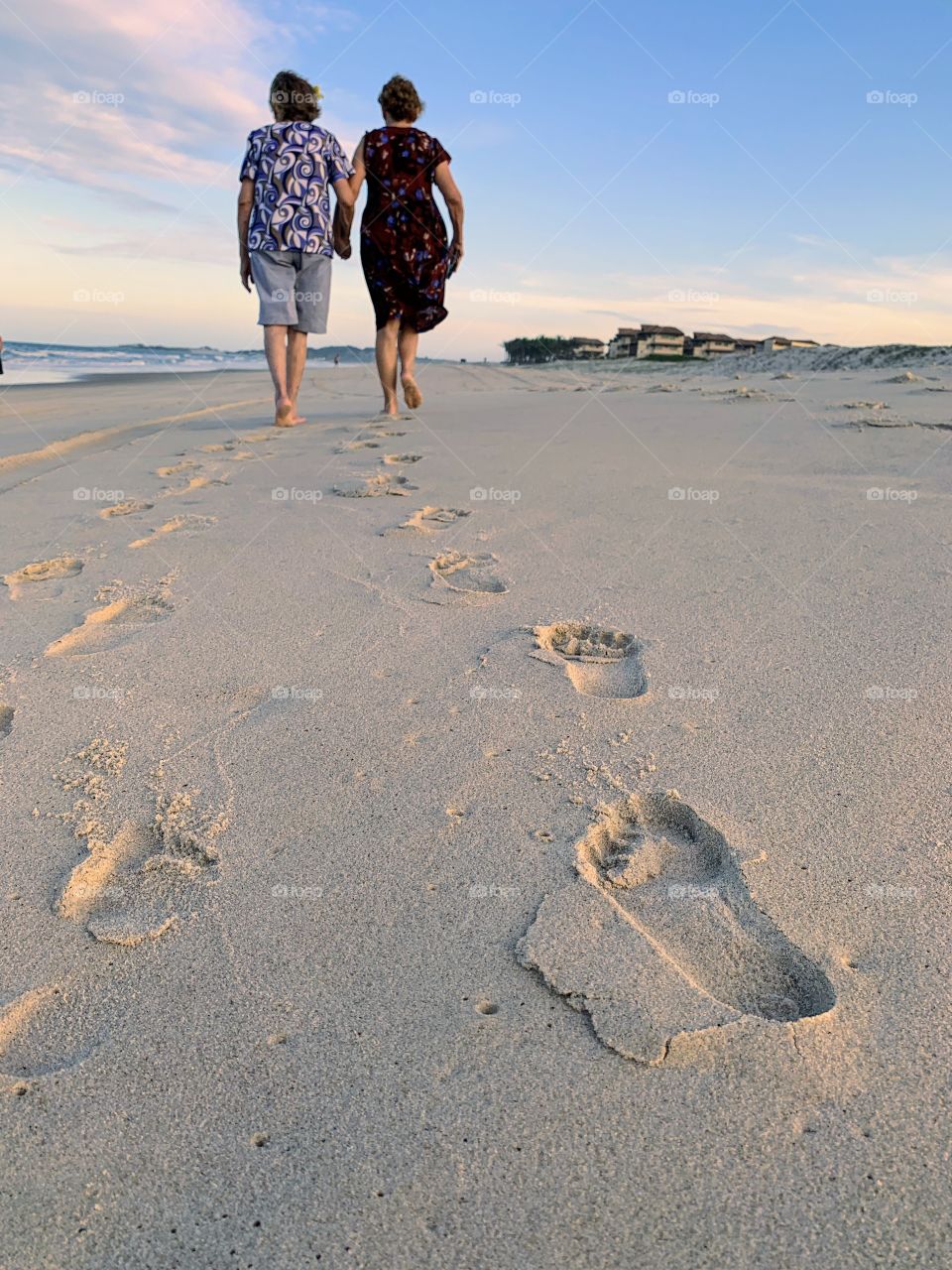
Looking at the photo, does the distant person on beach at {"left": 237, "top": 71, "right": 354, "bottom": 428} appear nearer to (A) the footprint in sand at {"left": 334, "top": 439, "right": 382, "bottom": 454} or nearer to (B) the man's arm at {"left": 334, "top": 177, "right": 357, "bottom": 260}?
(B) the man's arm at {"left": 334, "top": 177, "right": 357, "bottom": 260}

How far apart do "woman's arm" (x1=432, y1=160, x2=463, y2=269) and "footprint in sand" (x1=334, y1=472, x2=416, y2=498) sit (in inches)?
78.5

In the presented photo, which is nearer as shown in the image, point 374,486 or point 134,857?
point 134,857

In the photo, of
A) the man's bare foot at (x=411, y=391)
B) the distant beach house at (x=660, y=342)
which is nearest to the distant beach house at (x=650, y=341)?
the distant beach house at (x=660, y=342)

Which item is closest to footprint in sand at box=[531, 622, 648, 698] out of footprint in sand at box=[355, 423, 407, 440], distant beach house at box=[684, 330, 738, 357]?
footprint in sand at box=[355, 423, 407, 440]

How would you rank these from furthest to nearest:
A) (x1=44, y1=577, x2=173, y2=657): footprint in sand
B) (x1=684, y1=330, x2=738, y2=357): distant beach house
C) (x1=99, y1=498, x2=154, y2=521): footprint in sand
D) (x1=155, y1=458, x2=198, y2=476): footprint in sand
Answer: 1. (x1=684, y1=330, x2=738, y2=357): distant beach house
2. (x1=155, y1=458, x2=198, y2=476): footprint in sand
3. (x1=99, y1=498, x2=154, y2=521): footprint in sand
4. (x1=44, y1=577, x2=173, y2=657): footprint in sand

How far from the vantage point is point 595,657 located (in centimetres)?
184

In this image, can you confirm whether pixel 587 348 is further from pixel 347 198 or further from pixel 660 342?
pixel 347 198

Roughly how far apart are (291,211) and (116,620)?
331 centimetres

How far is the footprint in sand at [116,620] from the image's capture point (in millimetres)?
1936

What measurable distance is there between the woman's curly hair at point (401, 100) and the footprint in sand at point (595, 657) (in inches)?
155

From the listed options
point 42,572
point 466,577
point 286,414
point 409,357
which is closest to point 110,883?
point 466,577

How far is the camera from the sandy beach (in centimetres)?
76

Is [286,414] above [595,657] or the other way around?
above

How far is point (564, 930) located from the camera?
1065 mm
